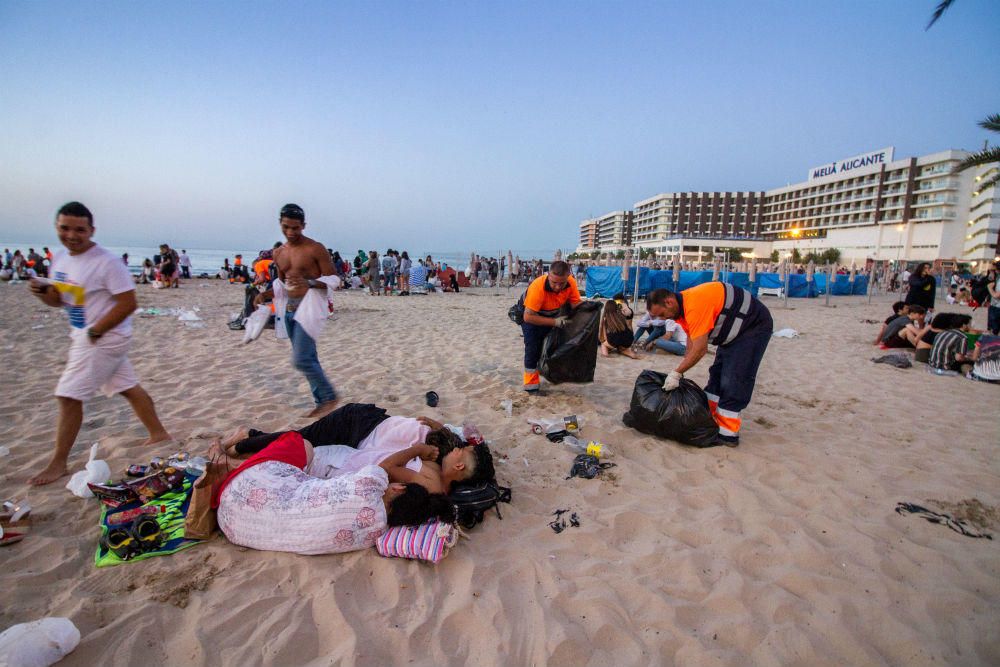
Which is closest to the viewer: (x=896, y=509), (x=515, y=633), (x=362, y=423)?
(x=515, y=633)

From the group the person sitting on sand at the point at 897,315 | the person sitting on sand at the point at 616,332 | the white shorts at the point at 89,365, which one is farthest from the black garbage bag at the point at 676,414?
the person sitting on sand at the point at 897,315

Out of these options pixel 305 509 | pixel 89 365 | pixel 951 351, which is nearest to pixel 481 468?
pixel 305 509

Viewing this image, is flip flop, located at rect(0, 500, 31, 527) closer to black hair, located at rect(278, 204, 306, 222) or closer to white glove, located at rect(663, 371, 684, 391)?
black hair, located at rect(278, 204, 306, 222)

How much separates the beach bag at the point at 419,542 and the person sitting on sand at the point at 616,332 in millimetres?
5210

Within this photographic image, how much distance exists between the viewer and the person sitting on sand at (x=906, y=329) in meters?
7.61

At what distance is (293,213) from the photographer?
3.82 m

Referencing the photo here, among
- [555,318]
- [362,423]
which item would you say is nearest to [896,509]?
[555,318]

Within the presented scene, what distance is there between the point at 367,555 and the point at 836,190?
93401 mm

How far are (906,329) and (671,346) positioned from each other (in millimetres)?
3958

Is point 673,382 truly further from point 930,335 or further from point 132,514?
point 930,335

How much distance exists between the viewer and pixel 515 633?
77.1 inches

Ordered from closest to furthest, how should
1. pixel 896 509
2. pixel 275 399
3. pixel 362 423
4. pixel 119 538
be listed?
pixel 119 538, pixel 896 509, pixel 362 423, pixel 275 399

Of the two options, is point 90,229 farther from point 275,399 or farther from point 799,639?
point 799,639

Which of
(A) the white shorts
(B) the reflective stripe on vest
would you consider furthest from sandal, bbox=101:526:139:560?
(B) the reflective stripe on vest
